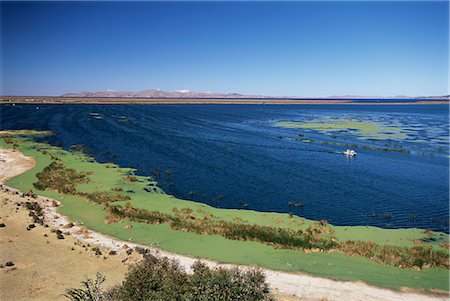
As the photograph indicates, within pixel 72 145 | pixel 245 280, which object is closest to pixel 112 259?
pixel 245 280

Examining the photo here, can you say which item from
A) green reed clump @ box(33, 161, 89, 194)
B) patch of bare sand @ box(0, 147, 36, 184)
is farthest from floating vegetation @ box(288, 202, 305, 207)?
patch of bare sand @ box(0, 147, 36, 184)

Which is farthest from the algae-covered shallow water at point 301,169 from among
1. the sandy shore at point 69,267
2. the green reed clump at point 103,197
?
the sandy shore at point 69,267

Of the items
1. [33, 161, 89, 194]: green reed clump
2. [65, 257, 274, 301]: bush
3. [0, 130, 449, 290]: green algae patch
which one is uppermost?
[65, 257, 274, 301]: bush

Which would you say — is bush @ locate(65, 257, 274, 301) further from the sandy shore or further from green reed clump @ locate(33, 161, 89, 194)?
green reed clump @ locate(33, 161, 89, 194)

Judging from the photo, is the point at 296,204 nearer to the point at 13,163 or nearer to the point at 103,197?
the point at 103,197

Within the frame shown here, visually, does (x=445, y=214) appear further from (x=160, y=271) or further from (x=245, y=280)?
(x=160, y=271)

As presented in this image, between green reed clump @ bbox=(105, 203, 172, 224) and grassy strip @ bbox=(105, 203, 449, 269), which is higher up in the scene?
green reed clump @ bbox=(105, 203, 172, 224)

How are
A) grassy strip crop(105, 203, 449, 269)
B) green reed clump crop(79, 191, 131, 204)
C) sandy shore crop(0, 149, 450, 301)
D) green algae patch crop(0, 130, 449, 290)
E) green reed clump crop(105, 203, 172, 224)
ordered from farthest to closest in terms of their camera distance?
1. green reed clump crop(79, 191, 131, 204)
2. green reed clump crop(105, 203, 172, 224)
3. grassy strip crop(105, 203, 449, 269)
4. green algae patch crop(0, 130, 449, 290)
5. sandy shore crop(0, 149, 450, 301)
